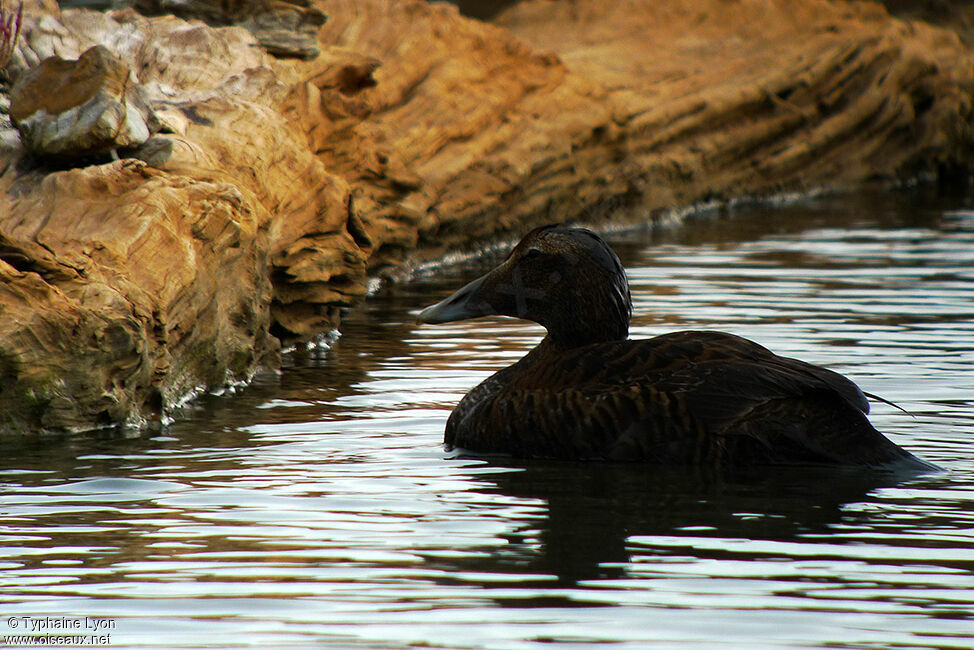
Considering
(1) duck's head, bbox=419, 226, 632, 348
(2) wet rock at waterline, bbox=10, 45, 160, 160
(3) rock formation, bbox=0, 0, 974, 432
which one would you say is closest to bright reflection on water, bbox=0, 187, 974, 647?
(3) rock formation, bbox=0, 0, 974, 432

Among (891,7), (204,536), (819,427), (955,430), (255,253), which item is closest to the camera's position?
(204,536)

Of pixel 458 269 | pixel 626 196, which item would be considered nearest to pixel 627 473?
pixel 458 269

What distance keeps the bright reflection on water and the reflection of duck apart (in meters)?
0.13

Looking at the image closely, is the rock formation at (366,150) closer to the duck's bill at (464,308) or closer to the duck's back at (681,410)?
the duck's bill at (464,308)

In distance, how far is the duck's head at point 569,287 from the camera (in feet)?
24.9

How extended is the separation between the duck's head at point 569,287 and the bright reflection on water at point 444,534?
2.73 feet

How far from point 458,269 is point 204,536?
10285 millimetres

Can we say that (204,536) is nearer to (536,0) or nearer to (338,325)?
(338,325)

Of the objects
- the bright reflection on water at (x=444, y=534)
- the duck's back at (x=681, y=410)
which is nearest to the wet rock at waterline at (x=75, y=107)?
the bright reflection on water at (x=444, y=534)

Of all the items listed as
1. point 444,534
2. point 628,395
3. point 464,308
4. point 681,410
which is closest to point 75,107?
point 464,308

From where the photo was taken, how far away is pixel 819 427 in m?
6.75

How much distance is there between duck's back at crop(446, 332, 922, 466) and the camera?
22.1 feet

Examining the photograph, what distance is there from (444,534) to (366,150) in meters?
8.06

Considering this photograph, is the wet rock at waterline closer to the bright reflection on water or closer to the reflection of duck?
the bright reflection on water
